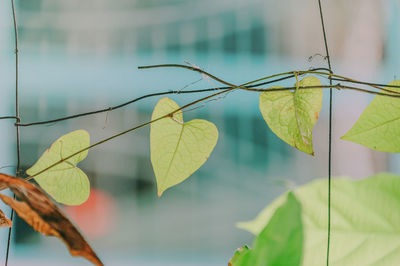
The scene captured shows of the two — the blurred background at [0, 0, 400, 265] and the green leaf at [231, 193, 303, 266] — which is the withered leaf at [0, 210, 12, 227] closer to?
the green leaf at [231, 193, 303, 266]

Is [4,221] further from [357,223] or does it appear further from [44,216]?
[357,223]

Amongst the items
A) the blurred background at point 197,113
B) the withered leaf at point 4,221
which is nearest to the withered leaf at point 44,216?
the withered leaf at point 4,221

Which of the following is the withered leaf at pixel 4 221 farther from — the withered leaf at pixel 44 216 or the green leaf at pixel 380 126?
the green leaf at pixel 380 126

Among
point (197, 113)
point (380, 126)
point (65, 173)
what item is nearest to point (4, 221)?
point (65, 173)

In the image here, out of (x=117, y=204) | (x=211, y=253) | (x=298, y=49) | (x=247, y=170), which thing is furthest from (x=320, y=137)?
(x=117, y=204)

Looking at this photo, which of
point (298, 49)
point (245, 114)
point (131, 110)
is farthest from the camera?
point (298, 49)

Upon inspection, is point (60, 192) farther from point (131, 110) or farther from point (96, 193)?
point (96, 193)
